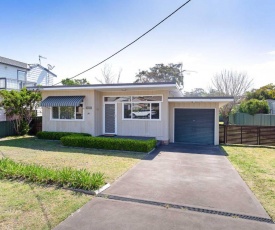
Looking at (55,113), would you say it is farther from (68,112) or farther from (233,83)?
(233,83)

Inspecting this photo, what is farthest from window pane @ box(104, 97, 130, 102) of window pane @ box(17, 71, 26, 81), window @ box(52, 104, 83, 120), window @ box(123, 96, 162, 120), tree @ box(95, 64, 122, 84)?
tree @ box(95, 64, 122, 84)

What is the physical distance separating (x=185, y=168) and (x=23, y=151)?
8730 mm

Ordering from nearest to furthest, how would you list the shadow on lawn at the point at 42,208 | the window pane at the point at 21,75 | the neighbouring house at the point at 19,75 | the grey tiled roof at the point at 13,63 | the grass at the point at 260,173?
the shadow on lawn at the point at 42,208, the grass at the point at 260,173, the neighbouring house at the point at 19,75, the grey tiled roof at the point at 13,63, the window pane at the point at 21,75

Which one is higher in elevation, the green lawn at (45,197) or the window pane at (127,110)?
the window pane at (127,110)

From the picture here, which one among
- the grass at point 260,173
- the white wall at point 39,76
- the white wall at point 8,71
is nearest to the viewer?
the grass at point 260,173

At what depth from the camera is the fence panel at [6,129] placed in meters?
16.5

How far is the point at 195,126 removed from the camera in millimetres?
14758

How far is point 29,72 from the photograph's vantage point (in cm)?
2586

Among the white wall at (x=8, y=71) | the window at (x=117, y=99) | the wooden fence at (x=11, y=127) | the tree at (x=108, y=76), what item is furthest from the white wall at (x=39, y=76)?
the window at (x=117, y=99)

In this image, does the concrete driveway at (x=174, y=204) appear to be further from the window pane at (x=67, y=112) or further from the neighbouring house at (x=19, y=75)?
the neighbouring house at (x=19, y=75)

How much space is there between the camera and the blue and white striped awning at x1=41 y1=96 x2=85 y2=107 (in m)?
14.1

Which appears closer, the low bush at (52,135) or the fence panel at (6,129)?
the low bush at (52,135)

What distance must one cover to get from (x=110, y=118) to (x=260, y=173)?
10.4m

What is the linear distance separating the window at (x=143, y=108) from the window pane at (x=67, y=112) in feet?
12.9
